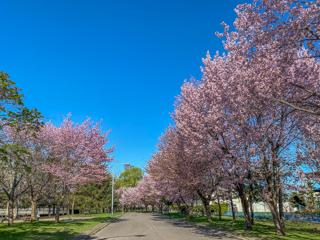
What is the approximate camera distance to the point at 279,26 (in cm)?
1050

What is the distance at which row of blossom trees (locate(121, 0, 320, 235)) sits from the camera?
1076cm

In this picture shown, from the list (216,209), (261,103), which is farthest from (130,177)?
(261,103)

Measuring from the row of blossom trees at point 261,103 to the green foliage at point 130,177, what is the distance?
94.1m

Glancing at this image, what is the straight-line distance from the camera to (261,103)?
16859 mm

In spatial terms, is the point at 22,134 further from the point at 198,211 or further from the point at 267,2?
the point at 198,211

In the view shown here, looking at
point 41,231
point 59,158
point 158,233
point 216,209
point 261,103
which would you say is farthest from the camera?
point 216,209

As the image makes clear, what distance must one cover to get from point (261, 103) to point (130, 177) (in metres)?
107

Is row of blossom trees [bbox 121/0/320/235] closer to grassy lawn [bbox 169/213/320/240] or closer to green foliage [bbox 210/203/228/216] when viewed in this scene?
grassy lawn [bbox 169/213/320/240]

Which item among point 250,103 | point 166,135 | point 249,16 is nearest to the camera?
point 249,16

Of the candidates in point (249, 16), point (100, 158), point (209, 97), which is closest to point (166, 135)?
point (100, 158)

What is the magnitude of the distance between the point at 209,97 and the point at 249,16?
30.7ft

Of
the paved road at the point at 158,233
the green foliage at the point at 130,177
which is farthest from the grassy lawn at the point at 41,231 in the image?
the green foliage at the point at 130,177

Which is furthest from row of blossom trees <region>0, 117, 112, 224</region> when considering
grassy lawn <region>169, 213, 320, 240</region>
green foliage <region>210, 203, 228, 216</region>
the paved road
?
green foliage <region>210, 203, 228, 216</region>

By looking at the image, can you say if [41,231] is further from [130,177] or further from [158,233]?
[130,177]
